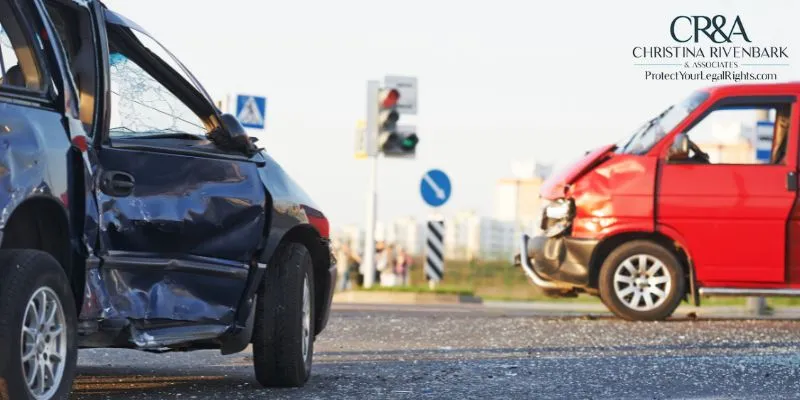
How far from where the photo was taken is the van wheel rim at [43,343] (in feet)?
18.5

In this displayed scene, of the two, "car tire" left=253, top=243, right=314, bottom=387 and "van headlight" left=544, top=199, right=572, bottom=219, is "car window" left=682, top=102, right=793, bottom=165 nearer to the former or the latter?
"van headlight" left=544, top=199, right=572, bottom=219

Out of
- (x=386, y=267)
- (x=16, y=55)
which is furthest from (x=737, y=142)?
(x=386, y=267)

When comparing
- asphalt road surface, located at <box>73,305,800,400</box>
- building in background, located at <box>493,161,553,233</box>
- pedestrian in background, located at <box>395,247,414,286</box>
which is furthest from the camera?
building in background, located at <box>493,161,553,233</box>

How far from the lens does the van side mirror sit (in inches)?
565

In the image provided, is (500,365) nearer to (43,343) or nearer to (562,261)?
(43,343)

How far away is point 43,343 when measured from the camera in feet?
18.9

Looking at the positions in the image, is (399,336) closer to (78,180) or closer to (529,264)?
(529,264)

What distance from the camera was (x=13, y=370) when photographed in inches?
214

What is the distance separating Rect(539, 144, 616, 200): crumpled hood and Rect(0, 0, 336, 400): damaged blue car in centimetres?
655

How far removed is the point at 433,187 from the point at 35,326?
21660mm

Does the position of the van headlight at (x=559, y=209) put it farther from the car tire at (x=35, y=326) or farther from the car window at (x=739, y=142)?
the car tire at (x=35, y=326)

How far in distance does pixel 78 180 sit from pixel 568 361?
435 centimetres

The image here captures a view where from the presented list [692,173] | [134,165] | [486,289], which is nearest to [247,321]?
[134,165]

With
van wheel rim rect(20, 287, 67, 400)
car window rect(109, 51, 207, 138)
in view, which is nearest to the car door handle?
car window rect(109, 51, 207, 138)
